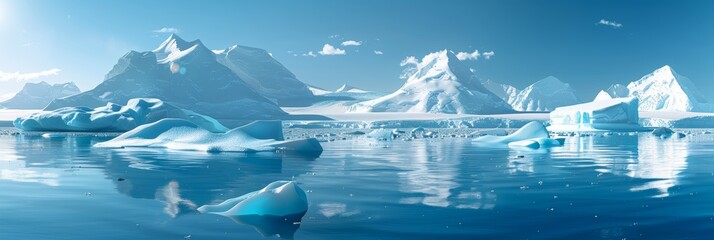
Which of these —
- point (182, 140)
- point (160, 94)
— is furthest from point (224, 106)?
point (182, 140)

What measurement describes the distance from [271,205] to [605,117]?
55.5 metres

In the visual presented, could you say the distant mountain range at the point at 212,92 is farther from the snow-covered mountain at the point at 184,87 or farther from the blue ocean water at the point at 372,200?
the blue ocean water at the point at 372,200

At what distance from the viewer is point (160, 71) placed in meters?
122

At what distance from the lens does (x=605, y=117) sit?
5694cm

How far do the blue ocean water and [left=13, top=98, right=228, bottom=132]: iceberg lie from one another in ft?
102

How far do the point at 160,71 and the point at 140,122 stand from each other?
79.7 metres

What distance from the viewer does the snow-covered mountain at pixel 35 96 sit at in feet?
522

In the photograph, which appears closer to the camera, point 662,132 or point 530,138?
point 530,138

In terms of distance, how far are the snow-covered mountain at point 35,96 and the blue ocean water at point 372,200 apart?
165585 mm

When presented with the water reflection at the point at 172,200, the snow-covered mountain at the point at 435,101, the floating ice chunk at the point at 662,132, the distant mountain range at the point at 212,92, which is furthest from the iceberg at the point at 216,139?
the snow-covered mountain at the point at 435,101

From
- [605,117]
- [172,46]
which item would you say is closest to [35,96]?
[172,46]

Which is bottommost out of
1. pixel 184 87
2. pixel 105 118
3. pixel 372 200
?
pixel 372 200

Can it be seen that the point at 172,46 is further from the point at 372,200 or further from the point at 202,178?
the point at 372,200

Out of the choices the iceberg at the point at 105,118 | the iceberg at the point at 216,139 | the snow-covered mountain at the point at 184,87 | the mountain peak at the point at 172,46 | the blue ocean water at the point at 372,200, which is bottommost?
the blue ocean water at the point at 372,200
